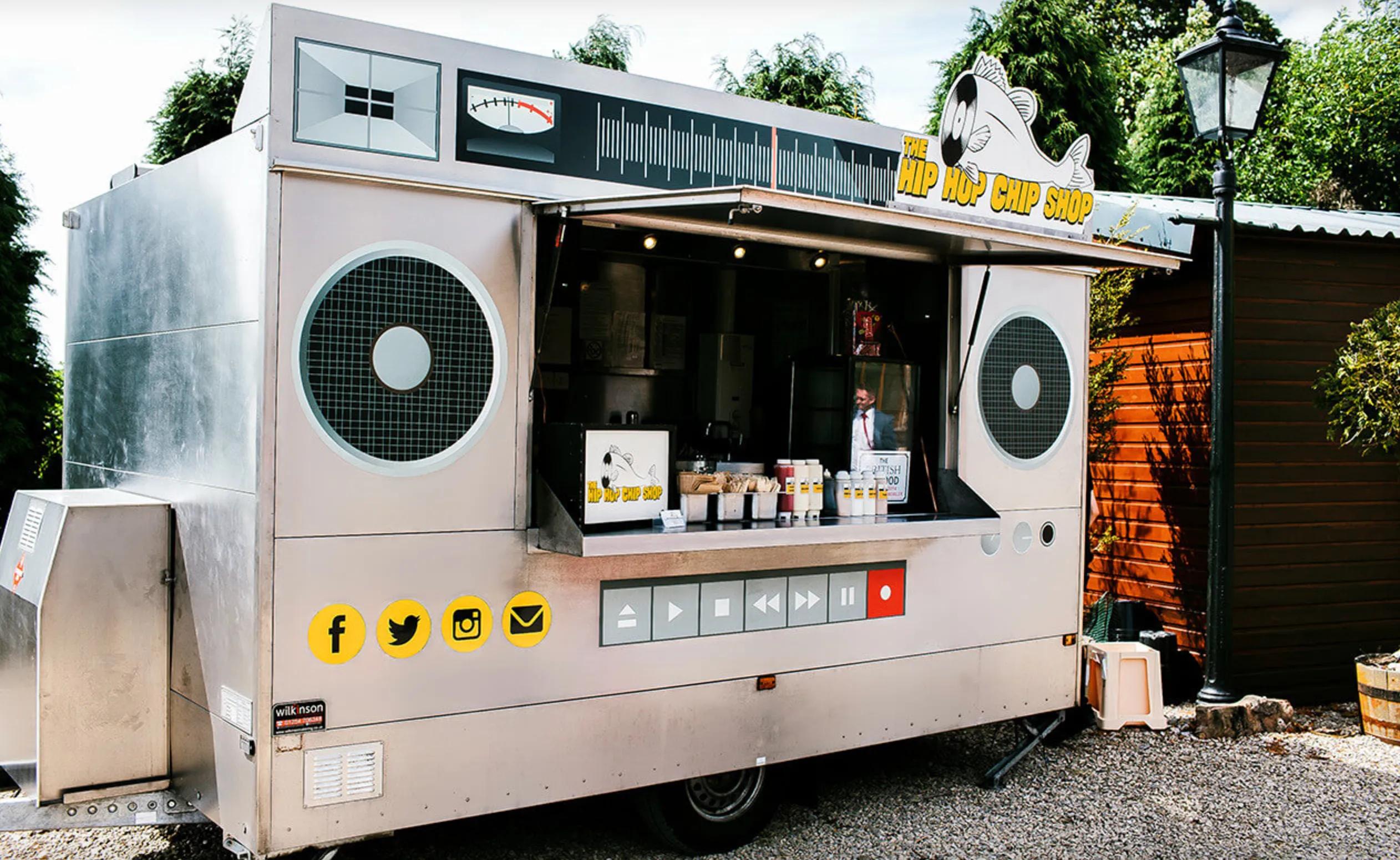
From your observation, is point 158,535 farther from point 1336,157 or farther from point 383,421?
point 1336,157

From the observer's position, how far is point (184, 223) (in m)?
3.97

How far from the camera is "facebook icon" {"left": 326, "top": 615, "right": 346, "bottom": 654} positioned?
3611 millimetres

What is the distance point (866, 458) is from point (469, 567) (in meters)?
1.92

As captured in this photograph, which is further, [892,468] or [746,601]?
[892,468]

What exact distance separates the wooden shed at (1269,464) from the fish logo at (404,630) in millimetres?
5290

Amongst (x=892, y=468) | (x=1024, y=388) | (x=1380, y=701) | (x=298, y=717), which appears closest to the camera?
(x=298, y=717)

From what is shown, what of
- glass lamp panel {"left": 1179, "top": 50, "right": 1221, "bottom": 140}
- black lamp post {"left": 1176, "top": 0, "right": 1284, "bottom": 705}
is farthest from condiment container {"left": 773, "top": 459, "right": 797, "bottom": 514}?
glass lamp panel {"left": 1179, "top": 50, "right": 1221, "bottom": 140}

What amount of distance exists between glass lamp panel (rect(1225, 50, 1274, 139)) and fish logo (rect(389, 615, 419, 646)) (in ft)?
17.4

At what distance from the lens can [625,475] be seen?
410 cm

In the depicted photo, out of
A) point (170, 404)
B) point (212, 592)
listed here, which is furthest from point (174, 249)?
point (212, 592)

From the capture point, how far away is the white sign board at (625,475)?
13.1ft

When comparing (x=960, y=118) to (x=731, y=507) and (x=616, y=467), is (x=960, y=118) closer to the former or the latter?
(x=731, y=507)

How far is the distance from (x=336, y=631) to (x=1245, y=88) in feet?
18.6

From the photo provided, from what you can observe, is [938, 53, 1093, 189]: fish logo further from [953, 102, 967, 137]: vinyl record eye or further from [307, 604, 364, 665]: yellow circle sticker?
[307, 604, 364, 665]: yellow circle sticker
